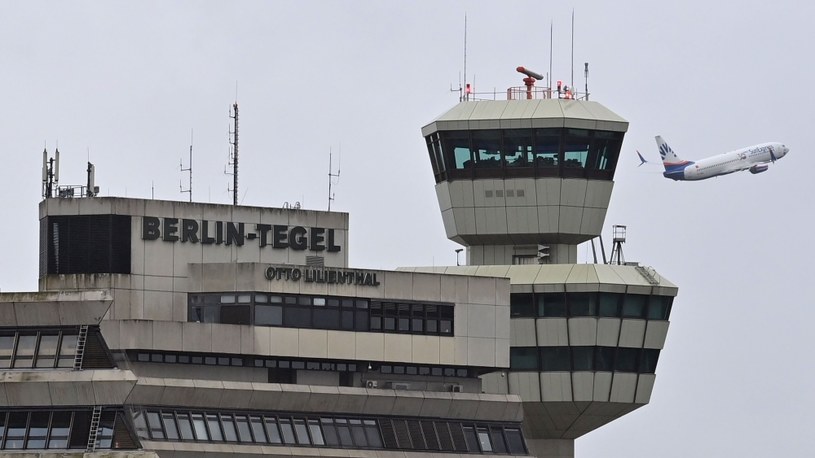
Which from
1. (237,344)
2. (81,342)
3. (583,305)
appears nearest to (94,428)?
(81,342)

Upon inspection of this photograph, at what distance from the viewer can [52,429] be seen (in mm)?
95125

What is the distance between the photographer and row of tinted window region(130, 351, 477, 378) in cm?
10025

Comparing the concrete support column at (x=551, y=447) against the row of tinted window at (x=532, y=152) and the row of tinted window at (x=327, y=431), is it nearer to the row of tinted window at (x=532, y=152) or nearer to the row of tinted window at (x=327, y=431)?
the row of tinted window at (x=532, y=152)

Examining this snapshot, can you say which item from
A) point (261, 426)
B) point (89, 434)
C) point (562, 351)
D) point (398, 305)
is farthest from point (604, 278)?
point (89, 434)

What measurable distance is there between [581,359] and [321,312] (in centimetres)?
3716

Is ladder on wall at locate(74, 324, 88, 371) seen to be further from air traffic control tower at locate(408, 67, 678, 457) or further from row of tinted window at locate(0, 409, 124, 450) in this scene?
air traffic control tower at locate(408, 67, 678, 457)

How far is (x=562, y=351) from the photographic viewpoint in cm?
13862

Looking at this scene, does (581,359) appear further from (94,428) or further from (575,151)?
(94,428)

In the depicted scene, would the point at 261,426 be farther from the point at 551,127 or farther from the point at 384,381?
the point at 551,127

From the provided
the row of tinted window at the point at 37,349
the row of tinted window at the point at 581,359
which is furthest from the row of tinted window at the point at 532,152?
the row of tinted window at the point at 37,349

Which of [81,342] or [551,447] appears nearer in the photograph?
[81,342]

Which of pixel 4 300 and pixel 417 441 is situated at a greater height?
pixel 4 300

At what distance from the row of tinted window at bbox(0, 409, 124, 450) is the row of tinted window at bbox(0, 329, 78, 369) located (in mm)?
2165

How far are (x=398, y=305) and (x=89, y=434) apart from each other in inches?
748
